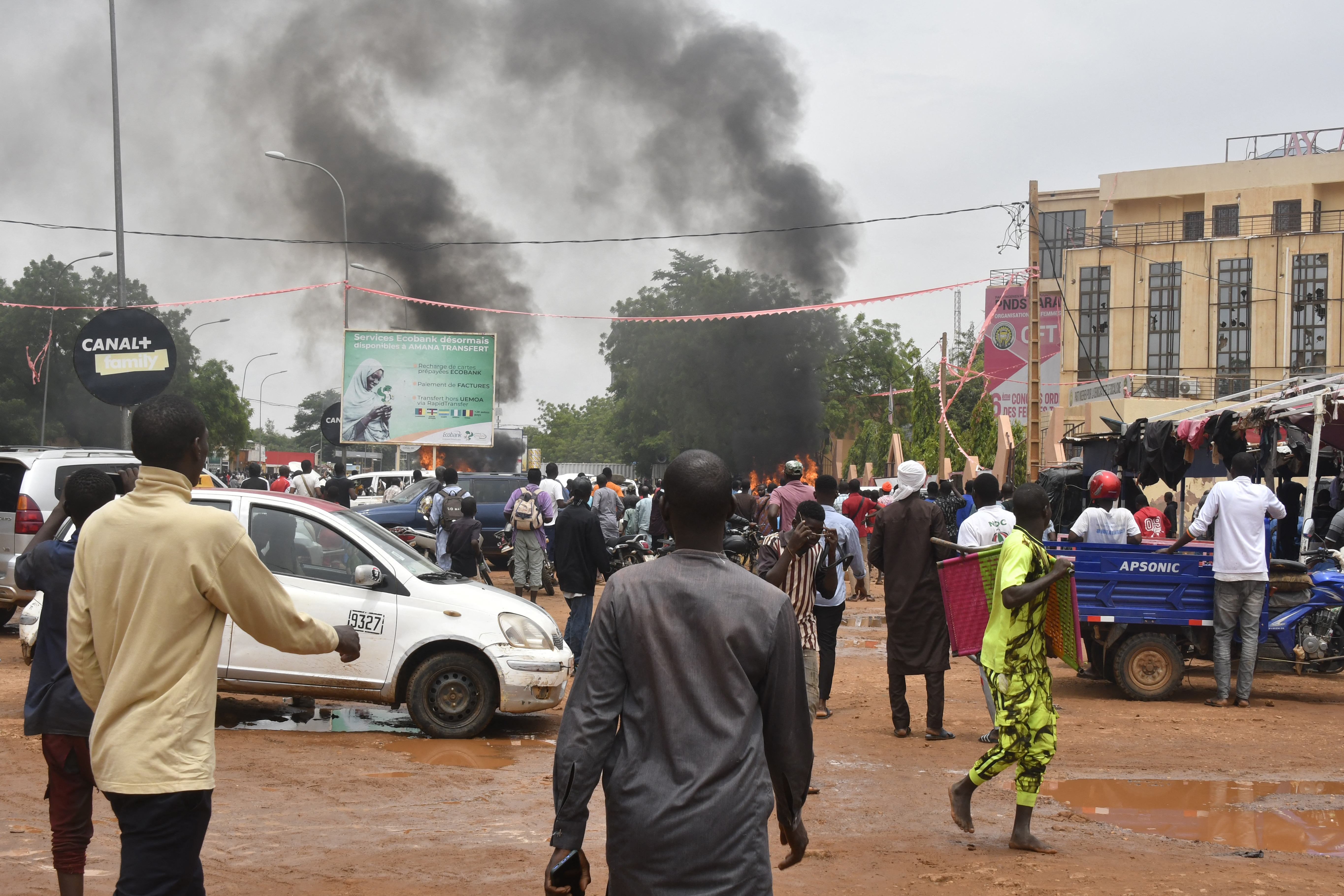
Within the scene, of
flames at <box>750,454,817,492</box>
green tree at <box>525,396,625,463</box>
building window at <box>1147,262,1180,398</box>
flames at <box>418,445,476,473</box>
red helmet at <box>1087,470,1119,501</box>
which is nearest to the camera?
red helmet at <box>1087,470,1119,501</box>

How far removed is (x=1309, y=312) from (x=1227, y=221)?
15.9ft

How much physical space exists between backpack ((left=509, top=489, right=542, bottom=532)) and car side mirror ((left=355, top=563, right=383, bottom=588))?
22.3ft

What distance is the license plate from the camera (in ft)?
25.0

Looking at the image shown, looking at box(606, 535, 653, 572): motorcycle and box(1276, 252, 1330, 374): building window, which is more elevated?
box(1276, 252, 1330, 374): building window

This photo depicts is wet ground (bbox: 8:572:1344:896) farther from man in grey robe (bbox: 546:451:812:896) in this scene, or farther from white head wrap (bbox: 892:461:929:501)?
man in grey robe (bbox: 546:451:812:896)

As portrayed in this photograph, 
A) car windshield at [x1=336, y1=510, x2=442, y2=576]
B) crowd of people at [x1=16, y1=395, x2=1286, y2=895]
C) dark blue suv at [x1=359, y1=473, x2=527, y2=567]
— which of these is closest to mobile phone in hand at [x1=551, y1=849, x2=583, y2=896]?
crowd of people at [x1=16, y1=395, x2=1286, y2=895]

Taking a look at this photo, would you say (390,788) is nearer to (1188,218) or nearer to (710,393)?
(710,393)

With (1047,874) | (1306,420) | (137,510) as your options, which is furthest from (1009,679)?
(1306,420)

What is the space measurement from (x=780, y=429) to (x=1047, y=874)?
36.6 meters

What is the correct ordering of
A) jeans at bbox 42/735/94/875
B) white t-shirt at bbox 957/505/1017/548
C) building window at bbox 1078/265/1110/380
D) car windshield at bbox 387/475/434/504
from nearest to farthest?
jeans at bbox 42/735/94/875, white t-shirt at bbox 957/505/1017/548, car windshield at bbox 387/475/434/504, building window at bbox 1078/265/1110/380

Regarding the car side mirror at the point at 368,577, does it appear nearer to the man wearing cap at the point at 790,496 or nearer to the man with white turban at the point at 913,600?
the man wearing cap at the point at 790,496

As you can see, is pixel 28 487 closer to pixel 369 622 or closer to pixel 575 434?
pixel 369 622

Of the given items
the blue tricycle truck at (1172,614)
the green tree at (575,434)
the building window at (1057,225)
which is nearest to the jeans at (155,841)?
the blue tricycle truck at (1172,614)

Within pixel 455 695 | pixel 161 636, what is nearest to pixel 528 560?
pixel 455 695
